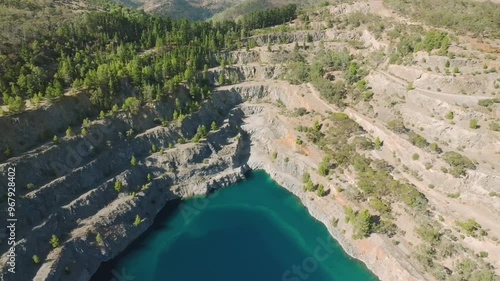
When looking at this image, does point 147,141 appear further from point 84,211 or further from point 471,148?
point 471,148

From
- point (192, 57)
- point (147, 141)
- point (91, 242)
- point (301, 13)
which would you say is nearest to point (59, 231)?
point (91, 242)

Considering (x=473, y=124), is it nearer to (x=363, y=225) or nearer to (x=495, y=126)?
(x=495, y=126)

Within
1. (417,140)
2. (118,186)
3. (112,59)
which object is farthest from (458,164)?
(112,59)

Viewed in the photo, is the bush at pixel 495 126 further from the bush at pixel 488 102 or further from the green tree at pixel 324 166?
the green tree at pixel 324 166

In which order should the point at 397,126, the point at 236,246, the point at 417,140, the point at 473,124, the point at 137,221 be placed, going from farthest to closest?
the point at 397,126
the point at 417,140
the point at 473,124
the point at 137,221
the point at 236,246

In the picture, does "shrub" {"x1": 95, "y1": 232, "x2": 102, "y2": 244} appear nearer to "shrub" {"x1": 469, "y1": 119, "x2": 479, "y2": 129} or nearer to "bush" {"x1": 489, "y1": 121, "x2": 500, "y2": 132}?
"shrub" {"x1": 469, "y1": 119, "x2": 479, "y2": 129}

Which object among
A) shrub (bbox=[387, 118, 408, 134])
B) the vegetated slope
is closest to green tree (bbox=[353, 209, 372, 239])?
shrub (bbox=[387, 118, 408, 134])
